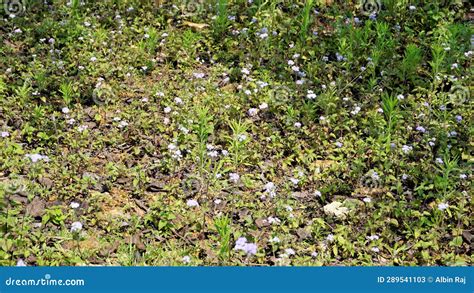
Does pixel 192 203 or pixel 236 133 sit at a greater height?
pixel 236 133

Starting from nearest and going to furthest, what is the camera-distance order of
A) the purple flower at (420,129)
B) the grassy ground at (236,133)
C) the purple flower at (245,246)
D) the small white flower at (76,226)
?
the purple flower at (245,246) → the small white flower at (76,226) → the grassy ground at (236,133) → the purple flower at (420,129)

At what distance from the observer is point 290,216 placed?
4758mm

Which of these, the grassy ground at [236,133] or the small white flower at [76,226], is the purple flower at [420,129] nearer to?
the grassy ground at [236,133]

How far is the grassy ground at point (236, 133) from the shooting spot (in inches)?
181

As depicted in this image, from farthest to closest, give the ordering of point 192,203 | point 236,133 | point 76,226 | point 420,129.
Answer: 1. point 420,129
2. point 236,133
3. point 192,203
4. point 76,226

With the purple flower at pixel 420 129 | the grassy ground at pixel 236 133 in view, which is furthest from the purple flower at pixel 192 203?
the purple flower at pixel 420 129

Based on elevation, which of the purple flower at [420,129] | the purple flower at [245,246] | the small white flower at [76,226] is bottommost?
the small white flower at [76,226]

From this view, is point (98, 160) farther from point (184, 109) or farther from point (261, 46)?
point (261, 46)

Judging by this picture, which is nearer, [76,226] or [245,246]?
[245,246]

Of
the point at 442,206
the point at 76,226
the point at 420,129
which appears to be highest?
the point at 420,129

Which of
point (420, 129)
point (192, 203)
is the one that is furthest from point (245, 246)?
point (420, 129)

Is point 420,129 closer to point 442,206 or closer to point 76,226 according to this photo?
point 442,206

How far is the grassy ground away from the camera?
15.1 feet

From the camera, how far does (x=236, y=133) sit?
17.9ft
